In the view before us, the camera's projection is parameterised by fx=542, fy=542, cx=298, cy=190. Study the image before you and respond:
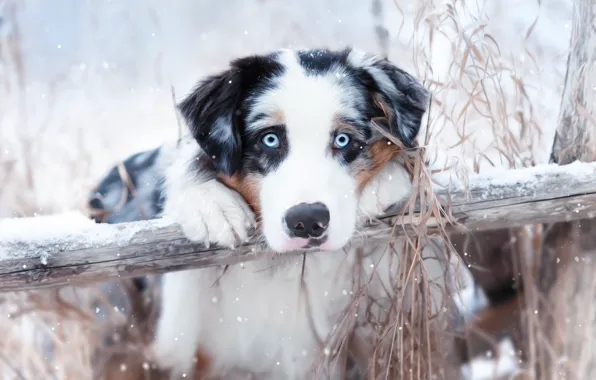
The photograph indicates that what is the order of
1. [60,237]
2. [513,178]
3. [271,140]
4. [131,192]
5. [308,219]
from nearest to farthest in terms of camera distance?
1. [308,219]
2. [60,237]
3. [513,178]
4. [271,140]
5. [131,192]

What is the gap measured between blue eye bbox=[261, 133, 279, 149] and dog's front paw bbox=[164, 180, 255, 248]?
26 cm

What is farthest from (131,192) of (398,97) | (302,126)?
(398,97)

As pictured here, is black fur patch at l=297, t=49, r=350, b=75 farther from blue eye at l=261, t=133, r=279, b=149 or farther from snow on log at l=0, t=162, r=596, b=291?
snow on log at l=0, t=162, r=596, b=291

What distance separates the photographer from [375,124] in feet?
7.34

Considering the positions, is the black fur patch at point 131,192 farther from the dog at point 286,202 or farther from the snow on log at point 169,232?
the snow on log at point 169,232

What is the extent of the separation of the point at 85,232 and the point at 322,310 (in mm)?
1195

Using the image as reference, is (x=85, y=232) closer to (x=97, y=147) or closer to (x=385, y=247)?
(x=385, y=247)

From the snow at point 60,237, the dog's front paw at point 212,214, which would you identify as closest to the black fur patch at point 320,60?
the dog's front paw at point 212,214

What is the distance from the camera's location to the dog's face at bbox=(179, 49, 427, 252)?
2.03 meters

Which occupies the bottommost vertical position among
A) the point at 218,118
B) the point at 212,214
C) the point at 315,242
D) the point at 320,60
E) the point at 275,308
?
the point at 275,308

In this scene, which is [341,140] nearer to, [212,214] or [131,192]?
[212,214]

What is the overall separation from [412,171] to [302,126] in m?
Answer: 0.51

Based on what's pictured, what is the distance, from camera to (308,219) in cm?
189

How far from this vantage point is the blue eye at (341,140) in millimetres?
2222
